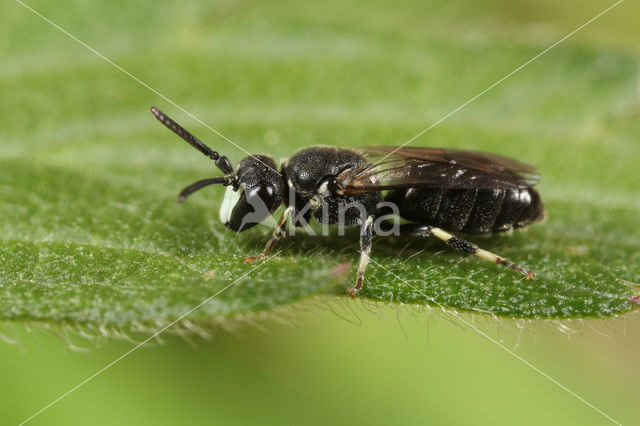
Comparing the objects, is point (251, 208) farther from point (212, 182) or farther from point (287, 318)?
point (287, 318)

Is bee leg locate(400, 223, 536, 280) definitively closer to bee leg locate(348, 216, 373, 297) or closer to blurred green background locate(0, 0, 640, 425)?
bee leg locate(348, 216, 373, 297)

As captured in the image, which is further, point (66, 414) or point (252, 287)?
point (66, 414)

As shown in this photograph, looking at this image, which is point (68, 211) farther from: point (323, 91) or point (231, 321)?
point (323, 91)

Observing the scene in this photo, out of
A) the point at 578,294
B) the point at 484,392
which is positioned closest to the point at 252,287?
the point at 578,294

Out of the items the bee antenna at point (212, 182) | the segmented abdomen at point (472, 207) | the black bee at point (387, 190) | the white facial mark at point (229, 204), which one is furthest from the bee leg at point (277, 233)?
the segmented abdomen at point (472, 207)

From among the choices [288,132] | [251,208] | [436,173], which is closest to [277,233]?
[251,208]

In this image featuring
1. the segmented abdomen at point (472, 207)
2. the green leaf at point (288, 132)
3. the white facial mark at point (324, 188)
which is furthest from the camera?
the segmented abdomen at point (472, 207)

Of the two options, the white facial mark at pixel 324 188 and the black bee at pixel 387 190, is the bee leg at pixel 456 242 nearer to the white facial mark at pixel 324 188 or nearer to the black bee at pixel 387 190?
the black bee at pixel 387 190
